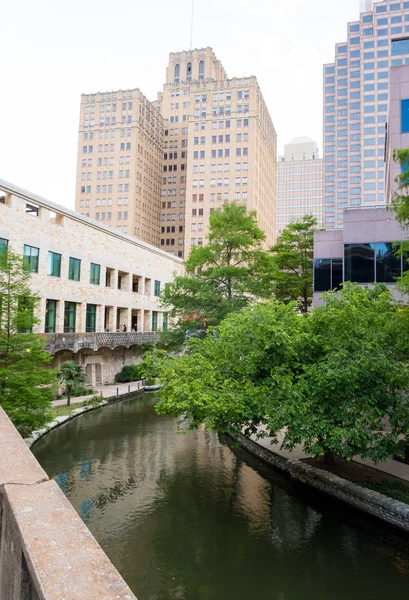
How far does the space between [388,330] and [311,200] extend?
182738 millimetres

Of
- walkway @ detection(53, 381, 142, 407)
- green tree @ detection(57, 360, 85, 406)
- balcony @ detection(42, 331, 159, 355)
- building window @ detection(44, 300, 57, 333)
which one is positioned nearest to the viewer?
green tree @ detection(57, 360, 85, 406)

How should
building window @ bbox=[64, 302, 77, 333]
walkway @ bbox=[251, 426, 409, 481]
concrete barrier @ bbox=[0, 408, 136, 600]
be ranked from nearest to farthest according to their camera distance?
concrete barrier @ bbox=[0, 408, 136, 600] → walkway @ bbox=[251, 426, 409, 481] → building window @ bbox=[64, 302, 77, 333]

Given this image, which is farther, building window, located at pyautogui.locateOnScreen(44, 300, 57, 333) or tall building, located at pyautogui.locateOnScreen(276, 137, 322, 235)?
tall building, located at pyautogui.locateOnScreen(276, 137, 322, 235)

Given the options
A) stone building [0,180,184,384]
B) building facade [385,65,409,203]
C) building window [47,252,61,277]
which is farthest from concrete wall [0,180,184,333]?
building facade [385,65,409,203]

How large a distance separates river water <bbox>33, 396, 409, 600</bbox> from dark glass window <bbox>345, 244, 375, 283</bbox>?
1429cm

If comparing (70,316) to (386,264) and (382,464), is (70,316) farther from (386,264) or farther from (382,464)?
(382,464)

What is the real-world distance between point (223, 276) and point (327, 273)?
728 centimetres

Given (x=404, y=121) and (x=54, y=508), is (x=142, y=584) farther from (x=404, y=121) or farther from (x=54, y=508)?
(x=404, y=121)

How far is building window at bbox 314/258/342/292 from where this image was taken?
32.0 meters

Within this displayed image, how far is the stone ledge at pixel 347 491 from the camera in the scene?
1477 centimetres

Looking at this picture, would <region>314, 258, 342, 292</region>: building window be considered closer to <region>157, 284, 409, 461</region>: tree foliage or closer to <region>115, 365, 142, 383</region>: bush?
<region>157, 284, 409, 461</region>: tree foliage

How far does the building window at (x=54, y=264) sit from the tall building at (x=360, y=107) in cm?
9670

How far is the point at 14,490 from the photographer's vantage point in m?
3.50

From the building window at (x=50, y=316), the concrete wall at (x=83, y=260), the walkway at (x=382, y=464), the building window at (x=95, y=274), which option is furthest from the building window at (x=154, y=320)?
the walkway at (x=382, y=464)
